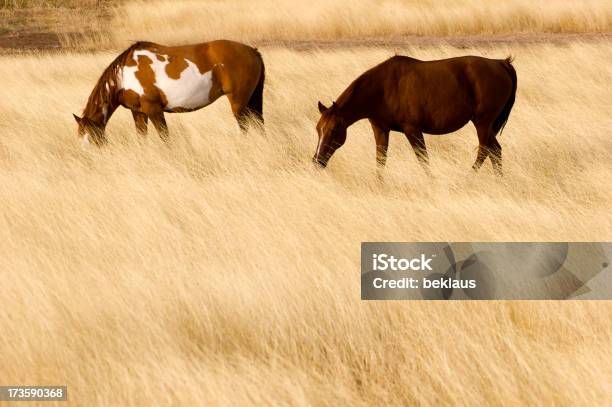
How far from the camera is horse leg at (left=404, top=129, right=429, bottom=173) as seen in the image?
837 centimetres

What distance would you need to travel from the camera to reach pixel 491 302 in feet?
17.9

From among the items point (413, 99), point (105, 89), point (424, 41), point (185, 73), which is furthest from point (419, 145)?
point (424, 41)

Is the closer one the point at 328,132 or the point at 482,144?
the point at 328,132

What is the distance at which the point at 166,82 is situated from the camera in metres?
9.59

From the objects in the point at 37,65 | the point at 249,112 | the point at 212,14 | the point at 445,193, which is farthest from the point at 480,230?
the point at 212,14

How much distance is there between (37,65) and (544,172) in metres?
9.28

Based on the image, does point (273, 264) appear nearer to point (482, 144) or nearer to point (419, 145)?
point (419, 145)

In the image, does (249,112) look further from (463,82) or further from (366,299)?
(366,299)

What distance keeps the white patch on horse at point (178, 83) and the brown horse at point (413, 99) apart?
1.85 m

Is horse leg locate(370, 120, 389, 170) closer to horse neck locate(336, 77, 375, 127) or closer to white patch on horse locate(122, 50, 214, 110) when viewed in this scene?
horse neck locate(336, 77, 375, 127)

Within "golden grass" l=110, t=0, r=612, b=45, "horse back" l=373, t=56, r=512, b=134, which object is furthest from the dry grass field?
"golden grass" l=110, t=0, r=612, b=45

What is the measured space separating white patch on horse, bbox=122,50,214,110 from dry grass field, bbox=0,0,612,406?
415mm

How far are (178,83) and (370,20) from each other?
1234 cm

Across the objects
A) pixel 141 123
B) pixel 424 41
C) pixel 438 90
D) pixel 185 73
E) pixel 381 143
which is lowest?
pixel 424 41
